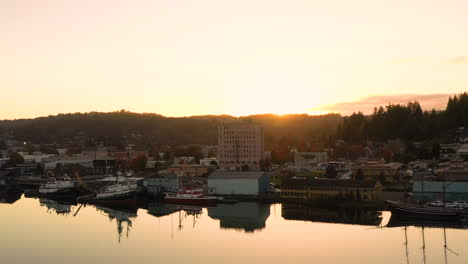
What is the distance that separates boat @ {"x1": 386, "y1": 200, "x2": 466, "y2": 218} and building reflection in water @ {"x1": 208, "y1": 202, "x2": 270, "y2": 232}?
335 centimetres

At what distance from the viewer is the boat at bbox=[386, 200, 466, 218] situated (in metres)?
12.3

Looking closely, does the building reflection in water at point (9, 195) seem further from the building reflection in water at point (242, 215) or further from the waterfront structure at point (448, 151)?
the waterfront structure at point (448, 151)

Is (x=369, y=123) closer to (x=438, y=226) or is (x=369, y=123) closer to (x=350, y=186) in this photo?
(x=350, y=186)

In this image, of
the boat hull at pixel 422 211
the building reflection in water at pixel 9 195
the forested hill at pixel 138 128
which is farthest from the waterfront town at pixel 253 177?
the forested hill at pixel 138 128

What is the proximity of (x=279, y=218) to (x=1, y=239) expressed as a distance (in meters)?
6.71

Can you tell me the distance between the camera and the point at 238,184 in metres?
17.1

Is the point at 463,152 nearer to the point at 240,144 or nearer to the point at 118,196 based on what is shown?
the point at 240,144

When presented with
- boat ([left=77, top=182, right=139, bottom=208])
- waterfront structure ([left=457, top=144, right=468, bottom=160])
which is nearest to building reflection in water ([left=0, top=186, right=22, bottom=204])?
boat ([left=77, top=182, right=139, bottom=208])

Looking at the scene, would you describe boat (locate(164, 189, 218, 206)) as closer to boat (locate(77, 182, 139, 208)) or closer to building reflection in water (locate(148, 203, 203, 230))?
building reflection in water (locate(148, 203, 203, 230))

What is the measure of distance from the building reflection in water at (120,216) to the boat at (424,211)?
674 centimetres

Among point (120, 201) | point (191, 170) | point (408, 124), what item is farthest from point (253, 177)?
point (408, 124)

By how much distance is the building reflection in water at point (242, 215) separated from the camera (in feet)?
41.4

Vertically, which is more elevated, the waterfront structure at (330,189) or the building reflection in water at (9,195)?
the waterfront structure at (330,189)

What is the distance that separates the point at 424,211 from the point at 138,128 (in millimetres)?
43991
